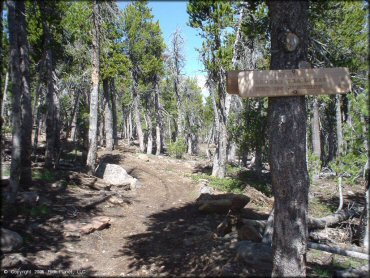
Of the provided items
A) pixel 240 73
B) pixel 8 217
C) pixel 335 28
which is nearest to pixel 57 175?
pixel 8 217

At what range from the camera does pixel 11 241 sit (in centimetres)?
650

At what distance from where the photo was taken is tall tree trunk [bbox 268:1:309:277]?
414 centimetres

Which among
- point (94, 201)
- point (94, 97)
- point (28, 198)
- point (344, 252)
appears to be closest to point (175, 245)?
point (344, 252)

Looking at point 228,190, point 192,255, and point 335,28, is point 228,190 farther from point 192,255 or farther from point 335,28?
point 335,28

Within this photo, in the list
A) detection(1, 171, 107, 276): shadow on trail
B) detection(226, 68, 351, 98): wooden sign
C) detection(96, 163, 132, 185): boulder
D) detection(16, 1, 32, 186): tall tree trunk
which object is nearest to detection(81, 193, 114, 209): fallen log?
detection(1, 171, 107, 276): shadow on trail

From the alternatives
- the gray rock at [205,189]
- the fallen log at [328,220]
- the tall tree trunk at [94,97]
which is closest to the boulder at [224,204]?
the fallen log at [328,220]

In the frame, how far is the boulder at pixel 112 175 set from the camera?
15.3 metres

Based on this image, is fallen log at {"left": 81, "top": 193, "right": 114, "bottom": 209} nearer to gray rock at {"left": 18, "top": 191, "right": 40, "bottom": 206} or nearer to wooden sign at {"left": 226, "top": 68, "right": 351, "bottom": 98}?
gray rock at {"left": 18, "top": 191, "right": 40, "bottom": 206}

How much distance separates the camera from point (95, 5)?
47.6 feet

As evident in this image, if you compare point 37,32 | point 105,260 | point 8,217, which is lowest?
point 105,260

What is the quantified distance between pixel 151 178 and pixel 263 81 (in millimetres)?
14619

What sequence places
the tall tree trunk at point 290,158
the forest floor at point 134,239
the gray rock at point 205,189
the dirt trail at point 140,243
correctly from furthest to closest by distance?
the gray rock at point 205,189, the dirt trail at point 140,243, the forest floor at point 134,239, the tall tree trunk at point 290,158

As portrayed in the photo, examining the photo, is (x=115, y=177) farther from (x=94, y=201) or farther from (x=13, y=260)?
(x=13, y=260)

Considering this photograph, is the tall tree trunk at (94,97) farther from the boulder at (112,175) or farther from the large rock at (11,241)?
the large rock at (11,241)
